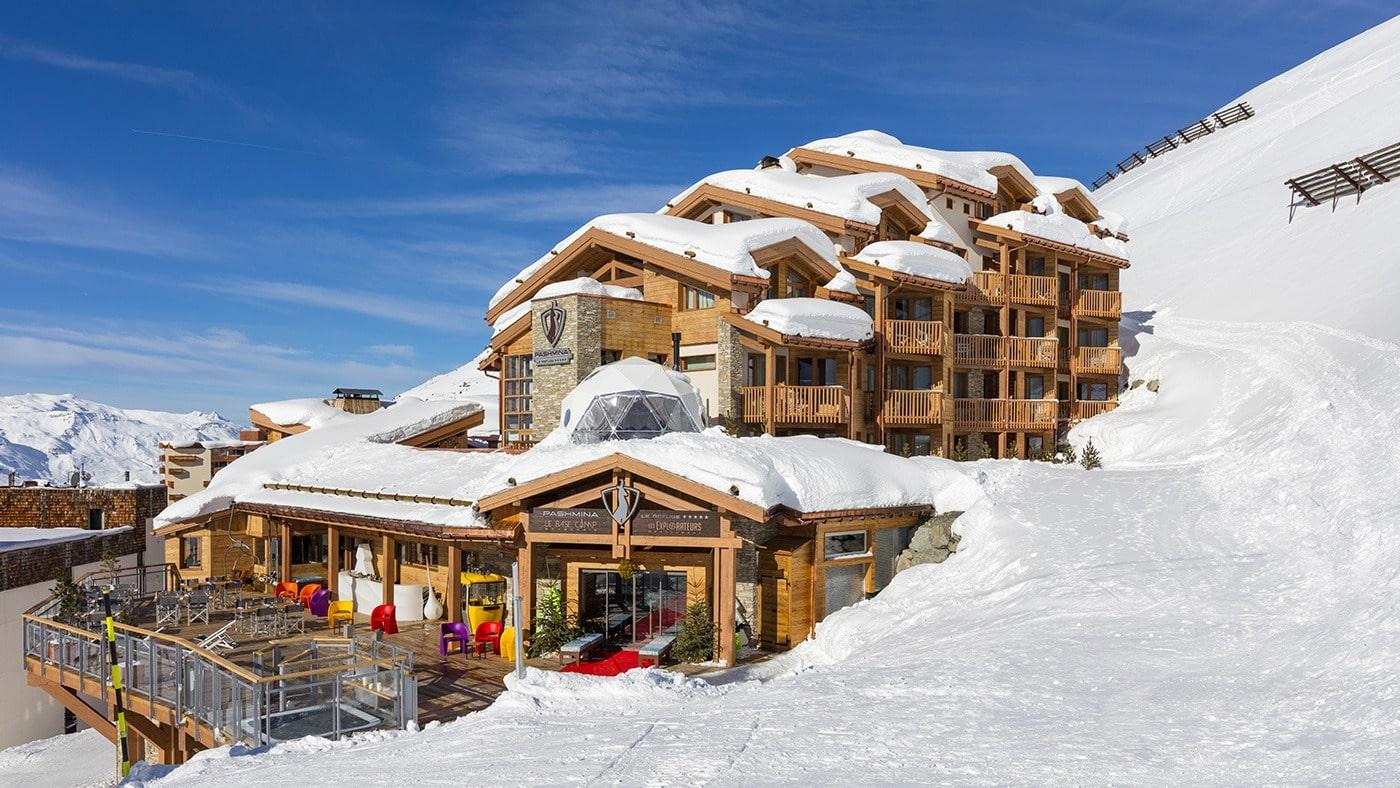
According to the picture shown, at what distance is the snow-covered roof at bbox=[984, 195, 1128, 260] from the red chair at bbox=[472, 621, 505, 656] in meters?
21.5

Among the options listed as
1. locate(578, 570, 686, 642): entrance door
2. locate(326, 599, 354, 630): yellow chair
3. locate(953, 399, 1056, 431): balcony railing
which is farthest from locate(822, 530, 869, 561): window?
locate(953, 399, 1056, 431): balcony railing

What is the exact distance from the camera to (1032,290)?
97.8 ft

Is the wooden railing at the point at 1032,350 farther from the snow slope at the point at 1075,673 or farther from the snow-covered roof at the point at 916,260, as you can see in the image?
the snow slope at the point at 1075,673

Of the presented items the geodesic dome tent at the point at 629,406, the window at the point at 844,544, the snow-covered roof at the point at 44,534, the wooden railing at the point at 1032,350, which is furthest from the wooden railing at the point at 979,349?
the snow-covered roof at the point at 44,534

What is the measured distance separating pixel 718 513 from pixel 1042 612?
18.5 ft

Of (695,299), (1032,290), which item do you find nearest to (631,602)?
(695,299)

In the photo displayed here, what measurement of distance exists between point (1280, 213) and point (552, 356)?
1410 inches

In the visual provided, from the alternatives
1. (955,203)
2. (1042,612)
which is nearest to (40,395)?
(955,203)

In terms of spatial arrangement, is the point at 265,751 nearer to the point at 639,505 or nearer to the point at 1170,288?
the point at 639,505

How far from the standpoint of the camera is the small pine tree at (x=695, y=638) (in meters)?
16.0

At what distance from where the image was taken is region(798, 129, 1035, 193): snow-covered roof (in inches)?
1215

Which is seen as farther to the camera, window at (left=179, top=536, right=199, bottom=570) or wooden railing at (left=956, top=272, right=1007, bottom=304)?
wooden railing at (left=956, top=272, right=1007, bottom=304)

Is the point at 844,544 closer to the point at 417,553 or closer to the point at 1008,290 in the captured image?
the point at 417,553

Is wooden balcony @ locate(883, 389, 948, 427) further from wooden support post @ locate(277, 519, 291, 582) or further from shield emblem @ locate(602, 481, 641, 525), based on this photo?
wooden support post @ locate(277, 519, 291, 582)
